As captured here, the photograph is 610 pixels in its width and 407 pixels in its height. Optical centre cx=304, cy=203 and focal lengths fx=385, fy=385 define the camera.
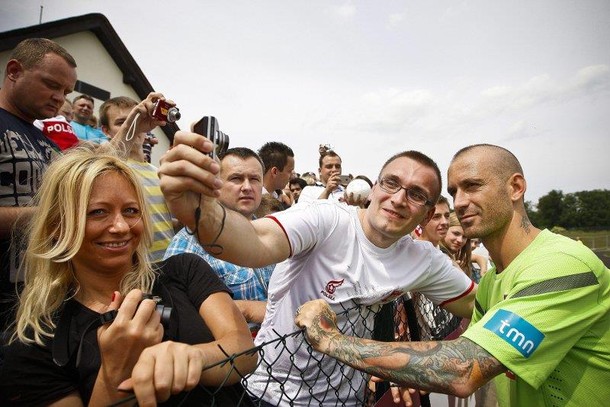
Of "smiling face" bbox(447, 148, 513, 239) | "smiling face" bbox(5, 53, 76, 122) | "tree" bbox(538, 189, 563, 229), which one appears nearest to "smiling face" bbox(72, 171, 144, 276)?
"smiling face" bbox(5, 53, 76, 122)

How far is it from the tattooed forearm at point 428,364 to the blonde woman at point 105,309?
1.41 ft

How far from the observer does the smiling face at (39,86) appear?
2.72 metres

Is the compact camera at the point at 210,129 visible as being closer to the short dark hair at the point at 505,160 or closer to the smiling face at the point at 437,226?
the short dark hair at the point at 505,160

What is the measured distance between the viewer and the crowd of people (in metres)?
1.30

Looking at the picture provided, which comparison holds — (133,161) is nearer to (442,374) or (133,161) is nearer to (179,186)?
(179,186)

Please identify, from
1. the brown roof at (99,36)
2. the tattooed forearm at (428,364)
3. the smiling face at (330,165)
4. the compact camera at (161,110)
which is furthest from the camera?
Answer: the brown roof at (99,36)

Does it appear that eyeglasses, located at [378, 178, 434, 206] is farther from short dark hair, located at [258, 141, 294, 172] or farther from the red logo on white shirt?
short dark hair, located at [258, 141, 294, 172]

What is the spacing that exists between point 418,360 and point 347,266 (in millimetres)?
774

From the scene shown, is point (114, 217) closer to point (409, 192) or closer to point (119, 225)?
point (119, 225)

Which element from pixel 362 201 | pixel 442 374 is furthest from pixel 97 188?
pixel 362 201

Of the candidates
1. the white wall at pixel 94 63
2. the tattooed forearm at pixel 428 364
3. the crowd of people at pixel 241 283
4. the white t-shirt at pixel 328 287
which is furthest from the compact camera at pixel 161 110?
the white wall at pixel 94 63

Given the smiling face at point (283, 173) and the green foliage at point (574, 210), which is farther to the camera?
the green foliage at point (574, 210)

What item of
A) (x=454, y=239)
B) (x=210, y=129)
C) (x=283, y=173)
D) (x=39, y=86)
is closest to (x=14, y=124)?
(x=39, y=86)

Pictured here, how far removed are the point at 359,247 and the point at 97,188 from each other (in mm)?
1505
